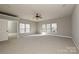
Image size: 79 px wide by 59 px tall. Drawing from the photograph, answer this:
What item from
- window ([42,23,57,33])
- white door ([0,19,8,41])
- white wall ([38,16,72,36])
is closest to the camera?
white door ([0,19,8,41])

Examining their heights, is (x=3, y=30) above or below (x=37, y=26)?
below

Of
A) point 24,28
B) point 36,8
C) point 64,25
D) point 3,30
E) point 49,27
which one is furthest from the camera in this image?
point 49,27

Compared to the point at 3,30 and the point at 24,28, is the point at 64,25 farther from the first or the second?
the point at 3,30

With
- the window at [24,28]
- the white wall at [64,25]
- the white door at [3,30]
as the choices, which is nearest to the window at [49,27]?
the white wall at [64,25]

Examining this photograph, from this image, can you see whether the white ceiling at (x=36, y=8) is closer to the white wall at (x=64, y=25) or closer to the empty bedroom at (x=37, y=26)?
the empty bedroom at (x=37, y=26)

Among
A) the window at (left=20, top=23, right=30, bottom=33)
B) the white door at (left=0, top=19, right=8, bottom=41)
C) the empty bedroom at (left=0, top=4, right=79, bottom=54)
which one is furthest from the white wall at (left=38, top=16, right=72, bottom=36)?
the white door at (left=0, top=19, right=8, bottom=41)

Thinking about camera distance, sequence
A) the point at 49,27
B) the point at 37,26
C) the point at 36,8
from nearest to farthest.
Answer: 1. the point at 36,8
2. the point at 49,27
3. the point at 37,26

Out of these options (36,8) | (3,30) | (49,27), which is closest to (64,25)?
(49,27)

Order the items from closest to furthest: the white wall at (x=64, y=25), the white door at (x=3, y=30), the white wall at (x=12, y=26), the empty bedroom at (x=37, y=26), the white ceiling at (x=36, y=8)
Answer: the white ceiling at (x=36, y=8) < the white door at (x=3, y=30) < the empty bedroom at (x=37, y=26) < the white wall at (x=64, y=25) < the white wall at (x=12, y=26)

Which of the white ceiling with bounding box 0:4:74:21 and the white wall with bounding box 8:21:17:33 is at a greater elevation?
the white ceiling with bounding box 0:4:74:21

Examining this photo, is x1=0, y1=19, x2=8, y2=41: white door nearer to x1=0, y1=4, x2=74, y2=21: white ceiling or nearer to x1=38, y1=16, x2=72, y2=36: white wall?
x1=0, y1=4, x2=74, y2=21: white ceiling

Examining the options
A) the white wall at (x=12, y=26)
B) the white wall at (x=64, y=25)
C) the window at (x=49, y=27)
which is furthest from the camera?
the white wall at (x=12, y=26)
